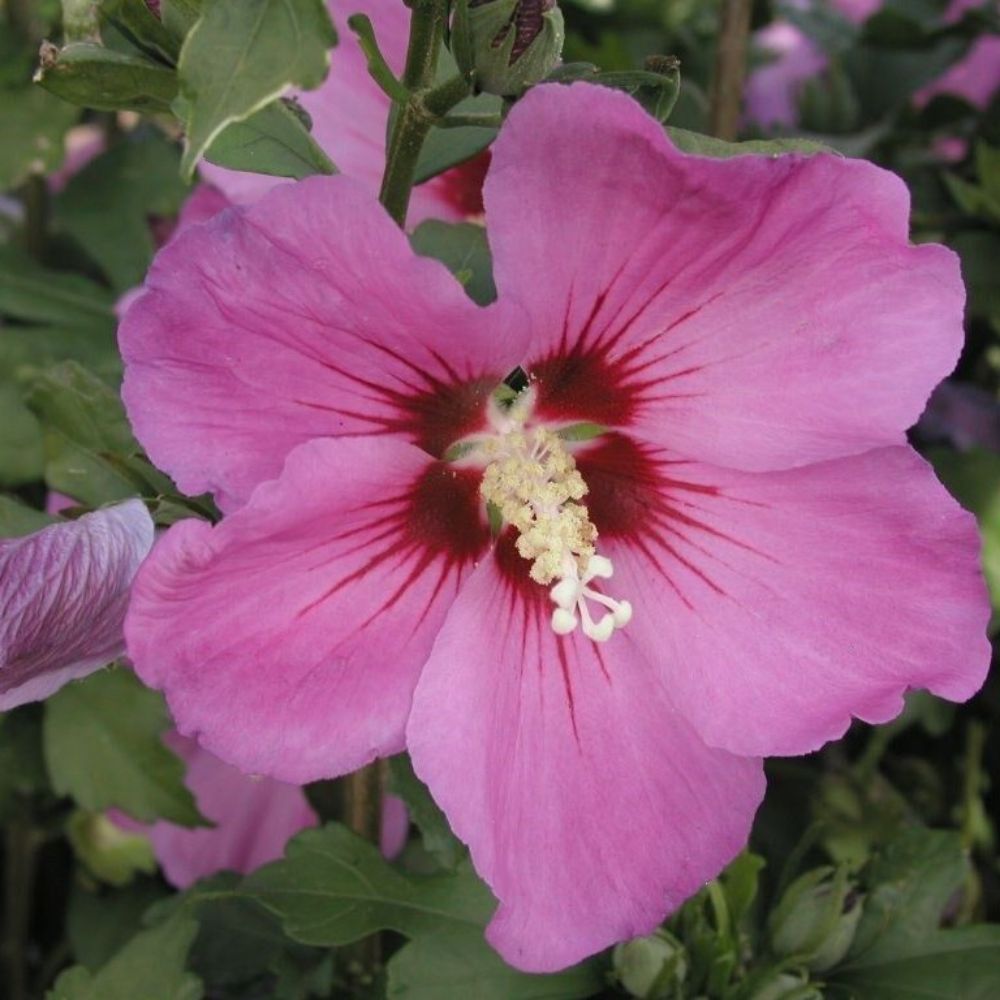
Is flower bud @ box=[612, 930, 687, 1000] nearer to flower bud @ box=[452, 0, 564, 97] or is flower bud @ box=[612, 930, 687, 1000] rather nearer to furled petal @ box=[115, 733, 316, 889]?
furled petal @ box=[115, 733, 316, 889]

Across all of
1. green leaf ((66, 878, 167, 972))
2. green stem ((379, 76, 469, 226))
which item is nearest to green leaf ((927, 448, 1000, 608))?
green stem ((379, 76, 469, 226))

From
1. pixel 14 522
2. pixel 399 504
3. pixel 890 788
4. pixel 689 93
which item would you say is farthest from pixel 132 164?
pixel 890 788

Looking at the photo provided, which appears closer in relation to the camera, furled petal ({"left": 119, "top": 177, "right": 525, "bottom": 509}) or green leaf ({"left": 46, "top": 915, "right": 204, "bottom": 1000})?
furled petal ({"left": 119, "top": 177, "right": 525, "bottom": 509})

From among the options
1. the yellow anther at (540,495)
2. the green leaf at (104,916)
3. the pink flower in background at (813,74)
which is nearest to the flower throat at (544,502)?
the yellow anther at (540,495)

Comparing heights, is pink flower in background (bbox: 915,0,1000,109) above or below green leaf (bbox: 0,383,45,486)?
above

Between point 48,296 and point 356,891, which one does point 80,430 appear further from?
point 48,296

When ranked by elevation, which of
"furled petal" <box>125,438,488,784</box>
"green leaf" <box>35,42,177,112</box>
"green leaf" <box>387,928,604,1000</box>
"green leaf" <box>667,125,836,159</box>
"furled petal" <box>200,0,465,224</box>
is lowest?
"green leaf" <box>387,928,604,1000</box>

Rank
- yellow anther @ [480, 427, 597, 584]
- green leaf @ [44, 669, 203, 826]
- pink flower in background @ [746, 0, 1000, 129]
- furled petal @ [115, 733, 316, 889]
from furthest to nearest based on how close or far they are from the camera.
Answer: pink flower in background @ [746, 0, 1000, 129]
furled petal @ [115, 733, 316, 889]
green leaf @ [44, 669, 203, 826]
yellow anther @ [480, 427, 597, 584]

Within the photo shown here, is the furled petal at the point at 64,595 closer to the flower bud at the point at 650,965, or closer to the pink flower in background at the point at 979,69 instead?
the flower bud at the point at 650,965
